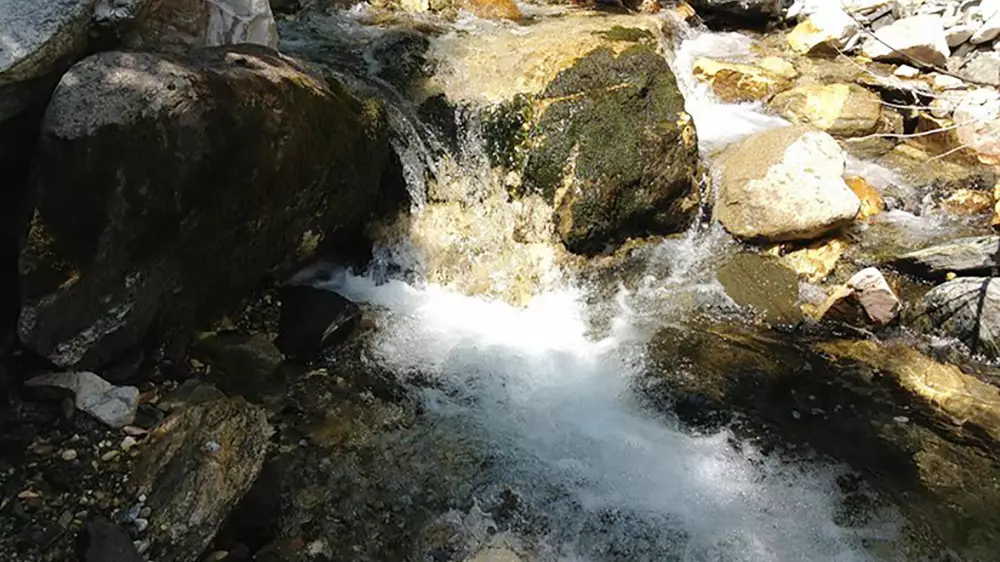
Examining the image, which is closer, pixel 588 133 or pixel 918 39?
pixel 588 133

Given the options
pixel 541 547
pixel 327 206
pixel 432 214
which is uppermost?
pixel 327 206

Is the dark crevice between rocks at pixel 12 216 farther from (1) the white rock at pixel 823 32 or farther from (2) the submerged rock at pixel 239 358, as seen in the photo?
(1) the white rock at pixel 823 32

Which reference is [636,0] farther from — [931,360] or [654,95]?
[931,360]

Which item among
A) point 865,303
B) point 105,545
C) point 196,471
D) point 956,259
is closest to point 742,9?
point 956,259

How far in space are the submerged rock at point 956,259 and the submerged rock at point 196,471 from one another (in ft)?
18.2

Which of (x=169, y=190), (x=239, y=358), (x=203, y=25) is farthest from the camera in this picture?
(x=203, y=25)

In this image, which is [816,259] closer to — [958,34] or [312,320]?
[312,320]

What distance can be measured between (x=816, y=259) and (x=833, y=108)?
113 inches

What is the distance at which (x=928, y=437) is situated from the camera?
200 inches

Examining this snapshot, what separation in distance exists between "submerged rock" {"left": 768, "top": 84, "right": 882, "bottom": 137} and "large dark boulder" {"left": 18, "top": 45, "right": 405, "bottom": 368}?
5.47m

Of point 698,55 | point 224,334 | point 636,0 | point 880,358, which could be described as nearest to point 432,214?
point 224,334

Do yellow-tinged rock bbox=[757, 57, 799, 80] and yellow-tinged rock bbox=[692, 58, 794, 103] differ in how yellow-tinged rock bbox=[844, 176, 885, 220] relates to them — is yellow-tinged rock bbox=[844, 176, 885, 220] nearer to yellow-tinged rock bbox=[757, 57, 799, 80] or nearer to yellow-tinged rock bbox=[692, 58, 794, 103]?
yellow-tinged rock bbox=[692, 58, 794, 103]

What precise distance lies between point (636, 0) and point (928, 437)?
7477 mm

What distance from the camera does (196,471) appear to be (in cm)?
371
